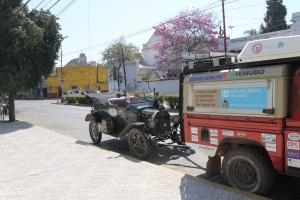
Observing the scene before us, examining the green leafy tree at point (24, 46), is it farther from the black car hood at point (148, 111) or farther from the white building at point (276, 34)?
the white building at point (276, 34)

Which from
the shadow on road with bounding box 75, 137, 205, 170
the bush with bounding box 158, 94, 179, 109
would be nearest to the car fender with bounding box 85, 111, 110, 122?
the shadow on road with bounding box 75, 137, 205, 170

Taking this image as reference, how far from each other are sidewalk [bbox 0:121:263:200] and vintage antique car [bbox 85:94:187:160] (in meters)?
0.62

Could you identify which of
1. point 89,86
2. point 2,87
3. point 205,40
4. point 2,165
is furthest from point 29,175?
point 89,86

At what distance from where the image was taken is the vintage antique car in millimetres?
8109

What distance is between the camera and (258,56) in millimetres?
5027

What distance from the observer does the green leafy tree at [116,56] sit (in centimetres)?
5797

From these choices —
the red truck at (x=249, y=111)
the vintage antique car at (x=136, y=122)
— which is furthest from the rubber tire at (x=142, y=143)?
the red truck at (x=249, y=111)

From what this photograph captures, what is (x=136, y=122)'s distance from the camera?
859 cm

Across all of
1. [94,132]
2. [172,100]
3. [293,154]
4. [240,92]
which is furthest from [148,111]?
[172,100]

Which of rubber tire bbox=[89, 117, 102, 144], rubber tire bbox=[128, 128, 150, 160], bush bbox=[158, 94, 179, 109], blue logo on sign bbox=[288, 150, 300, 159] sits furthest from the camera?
bush bbox=[158, 94, 179, 109]

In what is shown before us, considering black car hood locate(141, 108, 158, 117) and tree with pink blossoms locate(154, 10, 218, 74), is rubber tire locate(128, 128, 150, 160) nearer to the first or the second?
black car hood locate(141, 108, 158, 117)

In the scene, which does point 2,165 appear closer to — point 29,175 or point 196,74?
point 29,175

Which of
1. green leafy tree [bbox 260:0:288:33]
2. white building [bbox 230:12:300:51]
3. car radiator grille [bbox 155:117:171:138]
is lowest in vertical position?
car radiator grille [bbox 155:117:171:138]

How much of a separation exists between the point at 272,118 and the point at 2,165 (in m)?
5.97
